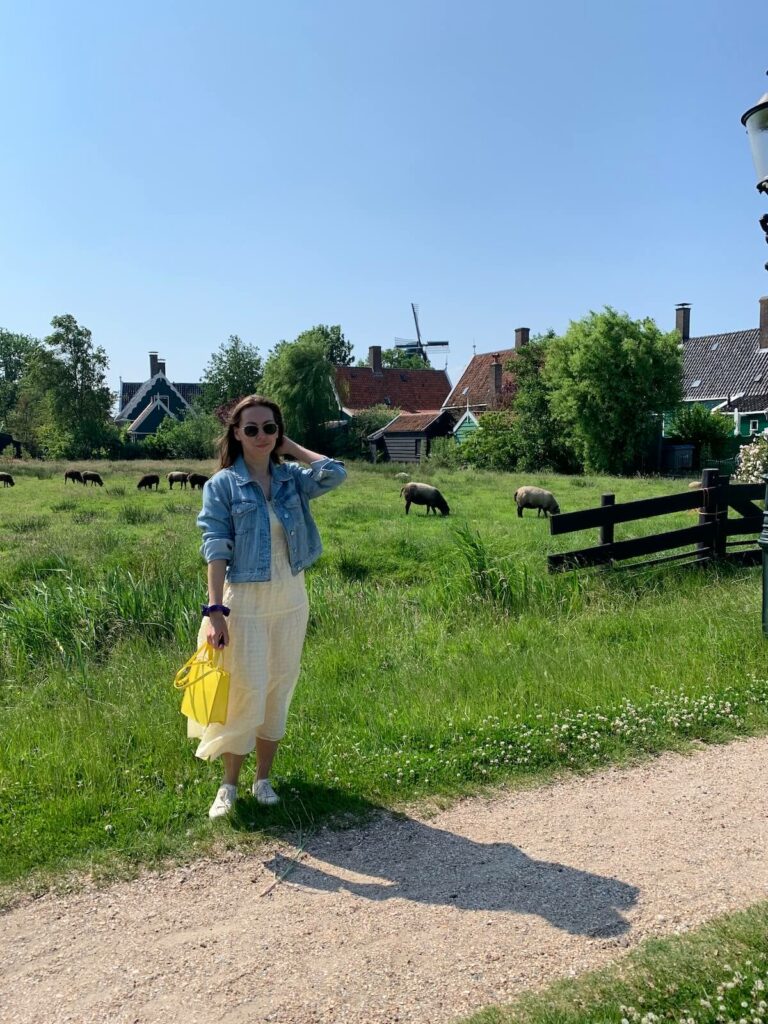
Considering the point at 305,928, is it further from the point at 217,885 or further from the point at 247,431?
the point at 247,431

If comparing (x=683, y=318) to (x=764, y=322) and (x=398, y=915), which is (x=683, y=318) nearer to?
(x=764, y=322)

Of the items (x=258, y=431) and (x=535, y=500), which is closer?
(x=258, y=431)

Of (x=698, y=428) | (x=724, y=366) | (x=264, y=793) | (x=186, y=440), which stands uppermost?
(x=724, y=366)

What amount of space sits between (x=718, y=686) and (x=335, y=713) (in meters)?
2.71

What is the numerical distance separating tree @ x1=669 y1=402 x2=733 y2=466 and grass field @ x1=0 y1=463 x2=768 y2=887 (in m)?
32.2

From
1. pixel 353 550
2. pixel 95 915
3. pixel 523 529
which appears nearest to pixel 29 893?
pixel 95 915

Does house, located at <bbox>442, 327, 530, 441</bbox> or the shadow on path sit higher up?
house, located at <bbox>442, 327, 530, 441</bbox>

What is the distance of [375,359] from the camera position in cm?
6838

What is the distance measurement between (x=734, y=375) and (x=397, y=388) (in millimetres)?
29713

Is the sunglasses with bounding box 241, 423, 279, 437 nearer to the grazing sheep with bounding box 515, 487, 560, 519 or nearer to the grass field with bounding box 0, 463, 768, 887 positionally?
the grass field with bounding box 0, 463, 768, 887

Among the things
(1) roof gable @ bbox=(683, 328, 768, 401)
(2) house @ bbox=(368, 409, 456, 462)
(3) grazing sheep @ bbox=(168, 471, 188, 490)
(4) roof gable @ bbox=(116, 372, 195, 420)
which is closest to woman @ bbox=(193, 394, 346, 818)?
(3) grazing sheep @ bbox=(168, 471, 188, 490)

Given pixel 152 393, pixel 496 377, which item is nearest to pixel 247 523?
pixel 496 377

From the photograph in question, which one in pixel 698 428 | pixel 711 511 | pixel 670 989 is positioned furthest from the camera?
pixel 698 428

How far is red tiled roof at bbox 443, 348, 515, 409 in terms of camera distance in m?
53.9
